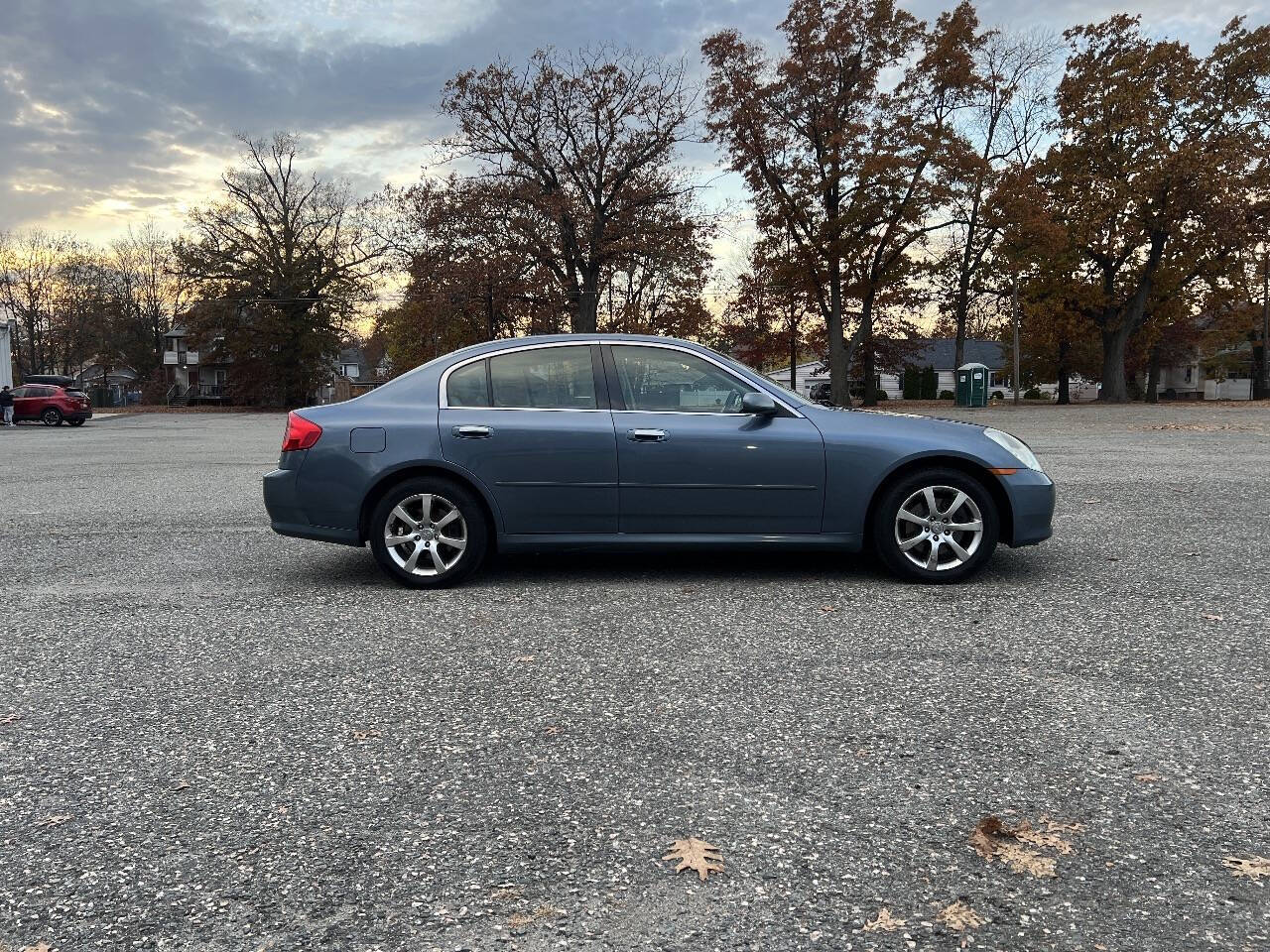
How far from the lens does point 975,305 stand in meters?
47.8

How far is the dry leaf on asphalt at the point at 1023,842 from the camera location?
256 centimetres

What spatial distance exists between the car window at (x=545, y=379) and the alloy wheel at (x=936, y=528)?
2061 millimetres

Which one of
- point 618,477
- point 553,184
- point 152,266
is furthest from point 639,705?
point 152,266

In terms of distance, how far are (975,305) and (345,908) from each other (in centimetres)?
4959

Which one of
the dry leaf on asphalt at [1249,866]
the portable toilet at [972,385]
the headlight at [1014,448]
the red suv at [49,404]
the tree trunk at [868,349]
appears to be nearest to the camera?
the dry leaf on asphalt at [1249,866]

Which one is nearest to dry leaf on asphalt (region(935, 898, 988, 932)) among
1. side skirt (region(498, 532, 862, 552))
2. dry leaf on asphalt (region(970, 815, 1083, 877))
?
dry leaf on asphalt (region(970, 815, 1083, 877))

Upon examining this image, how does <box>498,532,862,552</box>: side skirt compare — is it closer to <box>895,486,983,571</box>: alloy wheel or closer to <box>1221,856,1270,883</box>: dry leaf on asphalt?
<box>895,486,983,571</box>: alloy wheel

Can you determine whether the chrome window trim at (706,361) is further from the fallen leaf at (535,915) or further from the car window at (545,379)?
the fallen leaf at (535,915)

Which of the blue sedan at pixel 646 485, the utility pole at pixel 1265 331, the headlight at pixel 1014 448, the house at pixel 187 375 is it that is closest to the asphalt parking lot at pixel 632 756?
the blue sedan at pixel 646 485

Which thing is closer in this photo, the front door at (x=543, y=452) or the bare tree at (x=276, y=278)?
the front door at (x=543, y=452)

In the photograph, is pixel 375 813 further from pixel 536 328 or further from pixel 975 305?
pixel 975 305

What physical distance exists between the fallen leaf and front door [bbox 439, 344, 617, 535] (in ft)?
12.0

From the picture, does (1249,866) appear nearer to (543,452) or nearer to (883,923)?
(883,923)

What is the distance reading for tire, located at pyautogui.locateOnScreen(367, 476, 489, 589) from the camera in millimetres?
5914
